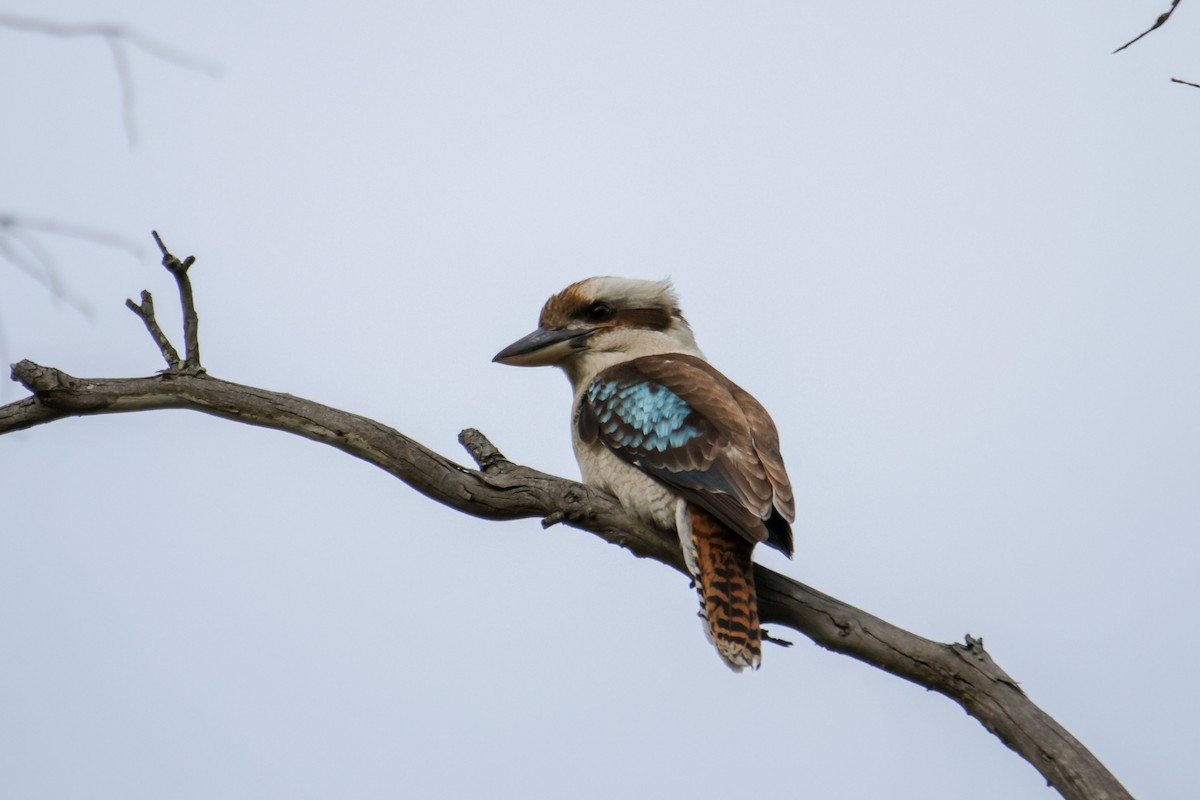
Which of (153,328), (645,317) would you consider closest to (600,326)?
(645,317)

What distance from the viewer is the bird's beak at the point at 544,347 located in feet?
14.5

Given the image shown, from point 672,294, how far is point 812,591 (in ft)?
5.96

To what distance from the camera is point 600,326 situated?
4.54 metres

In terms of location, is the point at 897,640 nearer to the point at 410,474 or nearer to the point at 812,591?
the point at 812,591

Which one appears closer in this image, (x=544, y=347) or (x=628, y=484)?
(x=628, y=484)

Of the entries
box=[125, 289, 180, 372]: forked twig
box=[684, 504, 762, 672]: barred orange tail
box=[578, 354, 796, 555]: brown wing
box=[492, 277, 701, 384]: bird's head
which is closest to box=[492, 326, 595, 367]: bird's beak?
box=[492, 277, 701, 384]: bird's head

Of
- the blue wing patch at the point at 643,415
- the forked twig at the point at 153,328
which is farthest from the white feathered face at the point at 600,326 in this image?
the forked twig at the point at 153,328

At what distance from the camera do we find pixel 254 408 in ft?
10.0

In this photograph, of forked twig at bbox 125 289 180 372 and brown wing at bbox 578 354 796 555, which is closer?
forked twig at bbox 125 289 180 372

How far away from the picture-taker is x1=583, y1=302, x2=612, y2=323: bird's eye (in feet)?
14.9

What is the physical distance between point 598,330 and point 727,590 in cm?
147

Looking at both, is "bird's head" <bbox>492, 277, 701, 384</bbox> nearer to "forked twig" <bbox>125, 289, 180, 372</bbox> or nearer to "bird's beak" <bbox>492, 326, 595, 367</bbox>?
"bird's beak" <bbox>492, 326, 595, 367</bbox>

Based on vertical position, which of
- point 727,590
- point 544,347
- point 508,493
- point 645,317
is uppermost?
point 645,317

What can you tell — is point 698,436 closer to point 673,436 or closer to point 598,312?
point 673,436
